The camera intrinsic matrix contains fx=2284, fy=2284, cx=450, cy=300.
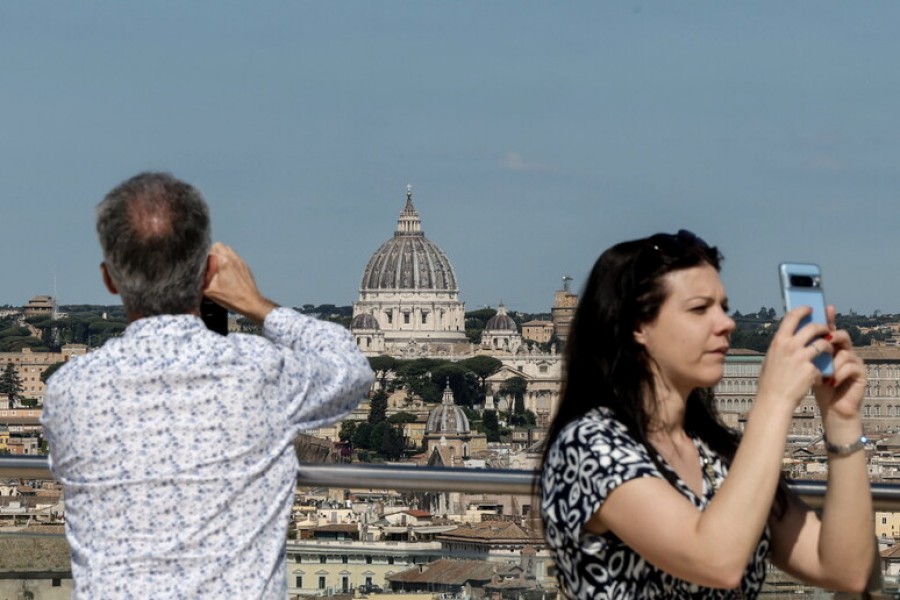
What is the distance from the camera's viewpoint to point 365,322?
102m

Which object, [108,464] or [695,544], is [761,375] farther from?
[108,464]

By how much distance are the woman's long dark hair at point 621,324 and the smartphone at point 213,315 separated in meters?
0.44

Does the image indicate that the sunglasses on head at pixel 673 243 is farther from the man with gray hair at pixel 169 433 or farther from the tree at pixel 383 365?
the tree at pixel 383 365

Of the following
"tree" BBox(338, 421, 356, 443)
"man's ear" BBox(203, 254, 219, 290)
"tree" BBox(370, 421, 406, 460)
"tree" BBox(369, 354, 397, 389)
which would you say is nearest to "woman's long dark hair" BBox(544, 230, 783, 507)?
"man's ear" BBox(203, 254, 219, 290)

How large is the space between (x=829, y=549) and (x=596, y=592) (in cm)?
29

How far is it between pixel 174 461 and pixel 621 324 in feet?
1.87

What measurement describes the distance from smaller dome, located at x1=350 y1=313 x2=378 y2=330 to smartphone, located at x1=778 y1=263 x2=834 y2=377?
98.7 meters

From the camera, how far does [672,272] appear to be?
2.72 metres

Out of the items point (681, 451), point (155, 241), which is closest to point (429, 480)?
point (681, 451)

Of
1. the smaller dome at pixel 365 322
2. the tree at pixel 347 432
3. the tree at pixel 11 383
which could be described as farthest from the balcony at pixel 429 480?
the smaller dome at pixel 365 322

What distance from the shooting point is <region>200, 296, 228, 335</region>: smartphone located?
2840 millimetres

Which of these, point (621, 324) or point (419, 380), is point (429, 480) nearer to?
point (621, 324)

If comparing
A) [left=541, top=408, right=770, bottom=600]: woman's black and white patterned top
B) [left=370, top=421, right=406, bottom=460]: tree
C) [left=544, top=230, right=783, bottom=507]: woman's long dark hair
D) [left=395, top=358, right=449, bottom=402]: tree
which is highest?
[left=395, top=358, right=449, bottom=402]: tree

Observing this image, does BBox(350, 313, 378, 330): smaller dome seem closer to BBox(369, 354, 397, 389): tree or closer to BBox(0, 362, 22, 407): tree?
BBox(369, 354, 397, 389): tree
